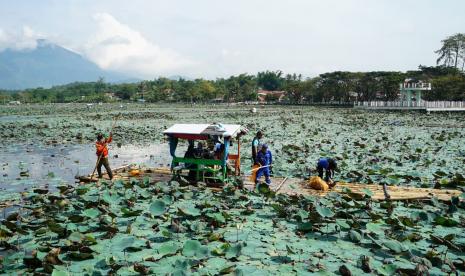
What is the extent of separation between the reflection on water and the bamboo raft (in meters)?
2.30

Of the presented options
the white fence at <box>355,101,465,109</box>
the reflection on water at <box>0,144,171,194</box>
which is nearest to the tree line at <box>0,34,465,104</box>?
the white fence at <box>355,101,465,109</box>

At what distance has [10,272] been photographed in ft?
17.6

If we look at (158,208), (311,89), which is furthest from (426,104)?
(158,208)

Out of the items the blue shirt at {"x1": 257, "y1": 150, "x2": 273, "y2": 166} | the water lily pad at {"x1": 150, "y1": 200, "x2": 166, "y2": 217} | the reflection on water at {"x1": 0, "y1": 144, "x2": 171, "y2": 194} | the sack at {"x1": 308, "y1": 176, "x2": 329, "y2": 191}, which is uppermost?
the blue shirt at {"x1": 257, "y1": 150, "x2": 273, "y2": 166}

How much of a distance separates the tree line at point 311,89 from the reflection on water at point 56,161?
50.7 meters

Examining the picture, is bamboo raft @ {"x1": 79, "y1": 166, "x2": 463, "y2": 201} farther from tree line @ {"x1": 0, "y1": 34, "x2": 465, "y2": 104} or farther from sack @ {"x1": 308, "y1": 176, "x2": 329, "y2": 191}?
tree line @ {"x1": 0, "y1": 34, "x2": 465, "y2": 104}

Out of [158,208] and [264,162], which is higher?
[264,162]

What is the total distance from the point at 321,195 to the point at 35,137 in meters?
20.7

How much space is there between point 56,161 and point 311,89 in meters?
73.9

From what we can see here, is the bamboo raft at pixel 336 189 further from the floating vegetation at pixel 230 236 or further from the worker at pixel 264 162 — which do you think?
the floating vegetation at pixel 230 236

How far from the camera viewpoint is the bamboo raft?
916cm

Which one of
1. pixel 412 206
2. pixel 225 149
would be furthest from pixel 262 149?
pixel 412 206

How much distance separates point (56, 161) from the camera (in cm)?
1656

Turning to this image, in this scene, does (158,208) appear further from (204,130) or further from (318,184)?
(318,184)
